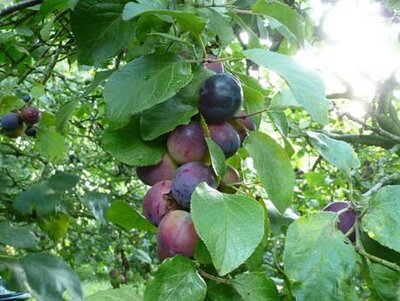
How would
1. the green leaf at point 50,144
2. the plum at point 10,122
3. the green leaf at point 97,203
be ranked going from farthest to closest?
the plum at point 10,122 < the green leaf at point 50,144 < the green leaf at point 97,203

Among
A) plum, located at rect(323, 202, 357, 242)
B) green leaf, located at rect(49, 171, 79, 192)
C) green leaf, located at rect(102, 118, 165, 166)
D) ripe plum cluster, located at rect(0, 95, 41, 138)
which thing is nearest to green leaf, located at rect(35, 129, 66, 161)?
ripe plum cluster, located at rect(0, 95, 41, 138)

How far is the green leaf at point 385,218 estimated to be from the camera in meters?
0.44

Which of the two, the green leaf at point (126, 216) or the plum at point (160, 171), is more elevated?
the plum at point (160, 171)

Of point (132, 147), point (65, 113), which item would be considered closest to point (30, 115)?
point (65, 113)

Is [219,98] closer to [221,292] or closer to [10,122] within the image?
[221,292]

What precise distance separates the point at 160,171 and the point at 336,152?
0.60 ft

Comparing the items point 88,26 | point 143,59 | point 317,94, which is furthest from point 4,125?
point 317,94

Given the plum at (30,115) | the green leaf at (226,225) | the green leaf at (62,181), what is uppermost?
the green leaf at (226,225)

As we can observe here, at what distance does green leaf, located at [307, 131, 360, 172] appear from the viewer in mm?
579

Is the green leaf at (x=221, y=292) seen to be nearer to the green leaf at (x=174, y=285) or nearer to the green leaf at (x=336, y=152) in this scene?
the green leaf at (x=174, y=285)

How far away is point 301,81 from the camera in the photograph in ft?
1.48

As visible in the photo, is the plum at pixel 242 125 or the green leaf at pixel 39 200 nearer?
the plum at pixel 242 125

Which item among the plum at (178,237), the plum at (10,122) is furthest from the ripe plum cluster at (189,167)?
the plum at (10,122)

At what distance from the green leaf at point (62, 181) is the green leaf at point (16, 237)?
13 centimetres
